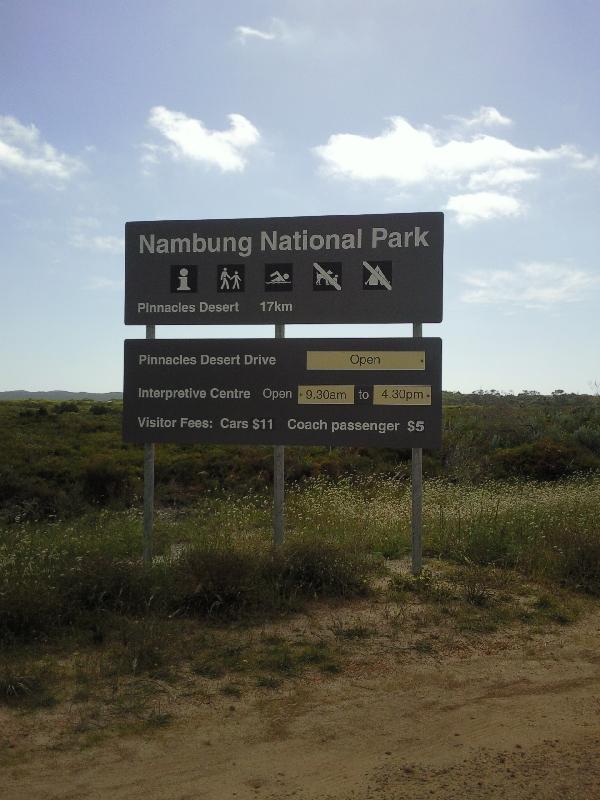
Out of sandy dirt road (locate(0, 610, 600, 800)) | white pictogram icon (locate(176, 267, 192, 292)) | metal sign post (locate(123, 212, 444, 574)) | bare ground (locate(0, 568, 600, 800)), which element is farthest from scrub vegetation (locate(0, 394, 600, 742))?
white pictogram icon (locate(176, 267, 192, 292))

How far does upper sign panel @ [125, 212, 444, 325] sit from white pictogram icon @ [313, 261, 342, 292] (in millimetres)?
12

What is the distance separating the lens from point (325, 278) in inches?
322

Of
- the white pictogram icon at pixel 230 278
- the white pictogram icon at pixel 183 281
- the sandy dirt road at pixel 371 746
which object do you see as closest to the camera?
the sandy dirt road at pixel 371 746

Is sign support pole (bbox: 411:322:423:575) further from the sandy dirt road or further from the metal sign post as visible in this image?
the sandy dirt road

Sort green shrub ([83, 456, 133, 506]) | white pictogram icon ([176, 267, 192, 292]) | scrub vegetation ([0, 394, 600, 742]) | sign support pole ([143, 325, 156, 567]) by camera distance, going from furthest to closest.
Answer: green shrub ([83, 456, 133, 506])
white pictogram icon ([176, 267, 192, 292])
sign support pole ([143, 325, 156, 567])
scrub vegetation ([0, 394, 600, 742])

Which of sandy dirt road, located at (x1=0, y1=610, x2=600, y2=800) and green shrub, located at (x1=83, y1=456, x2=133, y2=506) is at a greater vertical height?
green shrub, located at (x1=83, y1=456, x2=133, y2=506)

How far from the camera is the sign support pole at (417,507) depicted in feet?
25.2

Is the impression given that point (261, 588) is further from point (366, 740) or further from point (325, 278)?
point (325, 278)

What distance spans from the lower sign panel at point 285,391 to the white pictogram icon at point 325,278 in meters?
0.65

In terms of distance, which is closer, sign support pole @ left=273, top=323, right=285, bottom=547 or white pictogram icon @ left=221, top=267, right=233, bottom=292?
sign support pole @ left=273, top=323, right=285, bottom=547

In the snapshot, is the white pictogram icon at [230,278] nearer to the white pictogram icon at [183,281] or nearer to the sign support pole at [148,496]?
the white pictogram icon at [183,281]

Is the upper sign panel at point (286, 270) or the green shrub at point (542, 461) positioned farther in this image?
the green shrub at point (542, 461)

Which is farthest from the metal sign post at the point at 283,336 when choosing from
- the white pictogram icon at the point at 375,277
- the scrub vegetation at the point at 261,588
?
the scrub vegetation at the point at 261,588

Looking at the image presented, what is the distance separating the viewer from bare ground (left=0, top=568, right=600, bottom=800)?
3566mm
